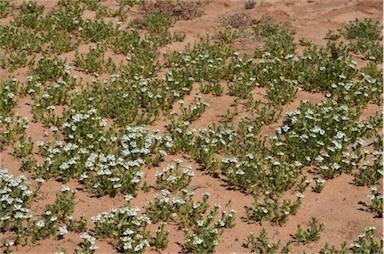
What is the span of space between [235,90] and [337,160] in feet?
11.9

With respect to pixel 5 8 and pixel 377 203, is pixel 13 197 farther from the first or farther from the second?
pixel 5 8

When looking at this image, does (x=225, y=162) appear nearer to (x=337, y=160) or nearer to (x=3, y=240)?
(x=337, y=160)

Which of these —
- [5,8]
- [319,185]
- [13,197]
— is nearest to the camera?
[13,197]

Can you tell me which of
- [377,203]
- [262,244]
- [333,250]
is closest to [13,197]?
[262,244]

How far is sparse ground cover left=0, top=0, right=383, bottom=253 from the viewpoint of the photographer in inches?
333

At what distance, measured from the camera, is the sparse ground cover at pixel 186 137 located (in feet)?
27.7

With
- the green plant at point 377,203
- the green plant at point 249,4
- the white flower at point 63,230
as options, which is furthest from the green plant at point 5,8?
the green plant at point 377,203

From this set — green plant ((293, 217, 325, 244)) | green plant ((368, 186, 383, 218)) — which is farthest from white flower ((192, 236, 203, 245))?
green plant ((368, 186, 383, 218))

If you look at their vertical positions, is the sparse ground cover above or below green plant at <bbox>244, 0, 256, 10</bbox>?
below

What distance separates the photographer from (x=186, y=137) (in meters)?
10.9

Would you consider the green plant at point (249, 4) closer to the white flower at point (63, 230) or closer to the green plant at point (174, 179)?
the green plant at point (174, 179)

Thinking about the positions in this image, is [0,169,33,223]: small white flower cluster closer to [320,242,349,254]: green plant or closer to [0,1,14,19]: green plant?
[320,242,349,254]: green plant

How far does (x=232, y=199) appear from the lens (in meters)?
9.45

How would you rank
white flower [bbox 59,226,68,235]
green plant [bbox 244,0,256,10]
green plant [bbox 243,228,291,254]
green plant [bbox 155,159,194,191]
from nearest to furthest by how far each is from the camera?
1. green plant [bbox 243,228,291,254]
2. white flower [bbox 59,226,68,235]
3. green plant [bbox 155,159,194,191]
4. green plant [bbox 244,0,256,10]
